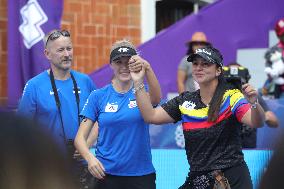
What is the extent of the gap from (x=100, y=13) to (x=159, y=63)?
1.58 m

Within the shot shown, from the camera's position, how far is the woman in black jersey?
14.0ft

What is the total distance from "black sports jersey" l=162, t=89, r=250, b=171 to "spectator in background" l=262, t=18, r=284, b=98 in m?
4.04

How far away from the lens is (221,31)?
9727 millimetres

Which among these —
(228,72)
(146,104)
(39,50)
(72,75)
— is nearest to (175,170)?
(228,72)

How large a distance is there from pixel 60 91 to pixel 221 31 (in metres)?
4.83

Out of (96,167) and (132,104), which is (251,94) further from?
(96,167)

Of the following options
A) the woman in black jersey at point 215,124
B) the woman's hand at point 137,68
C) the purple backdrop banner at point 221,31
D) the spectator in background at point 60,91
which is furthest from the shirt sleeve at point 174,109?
the purple backdrop banner at point 221,31

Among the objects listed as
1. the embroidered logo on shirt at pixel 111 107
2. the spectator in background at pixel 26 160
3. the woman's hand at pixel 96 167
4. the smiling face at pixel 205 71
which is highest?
the smiling face at pixel 205 71

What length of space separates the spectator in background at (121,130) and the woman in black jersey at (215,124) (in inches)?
16.2

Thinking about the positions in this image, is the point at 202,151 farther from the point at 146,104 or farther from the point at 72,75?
the point at 72,75

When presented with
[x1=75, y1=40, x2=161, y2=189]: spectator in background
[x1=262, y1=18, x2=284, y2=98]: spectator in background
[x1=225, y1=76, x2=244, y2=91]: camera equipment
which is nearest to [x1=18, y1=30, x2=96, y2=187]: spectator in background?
[x1=75, y1=40, x2=161, y2=189]: spectator in background

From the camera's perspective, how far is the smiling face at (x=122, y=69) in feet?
15.9

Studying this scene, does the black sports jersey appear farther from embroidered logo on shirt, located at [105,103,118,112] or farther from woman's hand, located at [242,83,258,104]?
embroidered logo on shirt, located at [105,103,118,112]

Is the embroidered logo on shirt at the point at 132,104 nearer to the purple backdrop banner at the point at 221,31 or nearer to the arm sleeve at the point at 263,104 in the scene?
the arm sleeve at the point at 263,104
